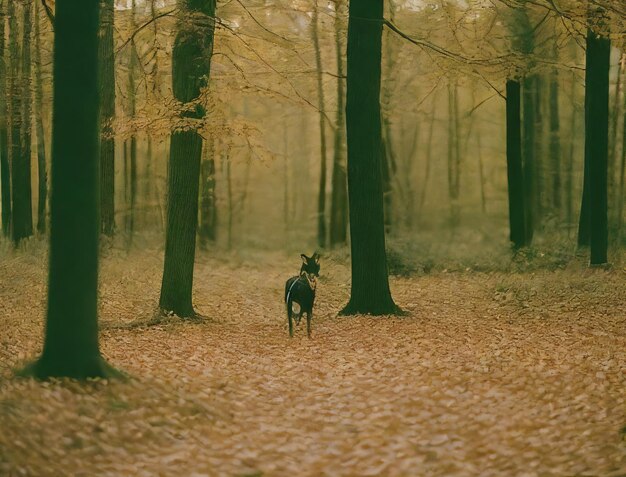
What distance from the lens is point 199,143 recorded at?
45.6ft

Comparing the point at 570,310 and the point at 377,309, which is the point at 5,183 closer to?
the point at 377,309

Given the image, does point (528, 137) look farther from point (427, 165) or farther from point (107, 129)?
point (107, 129)

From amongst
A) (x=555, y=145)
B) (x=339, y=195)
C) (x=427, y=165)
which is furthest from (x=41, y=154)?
(x=427, y=165)

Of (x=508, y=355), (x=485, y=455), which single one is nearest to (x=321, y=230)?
(x=508, y=355)

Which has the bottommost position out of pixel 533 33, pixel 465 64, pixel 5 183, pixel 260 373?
pixel 260 373

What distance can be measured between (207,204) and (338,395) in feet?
76.6

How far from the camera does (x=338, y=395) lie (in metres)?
8.80

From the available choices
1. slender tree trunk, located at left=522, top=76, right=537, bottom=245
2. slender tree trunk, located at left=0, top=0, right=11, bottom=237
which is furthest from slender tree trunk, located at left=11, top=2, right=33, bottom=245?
slender tree trunk, located at left=522, top=76, right=537, bottom=245

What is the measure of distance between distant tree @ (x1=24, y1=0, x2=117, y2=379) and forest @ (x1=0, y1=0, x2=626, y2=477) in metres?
0.02

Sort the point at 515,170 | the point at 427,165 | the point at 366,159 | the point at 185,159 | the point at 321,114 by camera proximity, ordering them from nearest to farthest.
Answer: the point at 185,159 < the point at 366,159 < the point at 515,170 < the point at 321,114 < the point at 427,165

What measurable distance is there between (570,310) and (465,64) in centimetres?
526

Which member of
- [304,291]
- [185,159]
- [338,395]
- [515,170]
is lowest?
[338,395]

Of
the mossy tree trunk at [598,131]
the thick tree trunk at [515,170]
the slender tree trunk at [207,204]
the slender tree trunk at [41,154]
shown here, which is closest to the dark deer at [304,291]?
the mossy tree trunk at [598,131]

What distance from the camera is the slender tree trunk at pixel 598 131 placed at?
1769 cm
